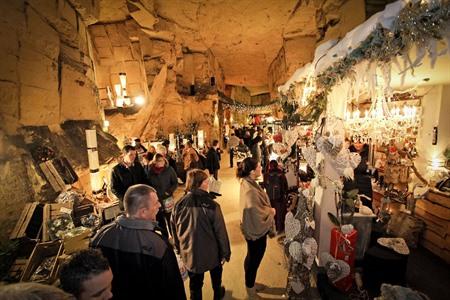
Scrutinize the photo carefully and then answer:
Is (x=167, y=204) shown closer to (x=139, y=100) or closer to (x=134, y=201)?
(x=134, y=201)

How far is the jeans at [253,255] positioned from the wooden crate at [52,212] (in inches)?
116

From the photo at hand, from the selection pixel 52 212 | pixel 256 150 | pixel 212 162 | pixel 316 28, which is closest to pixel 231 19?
pixel 316 28

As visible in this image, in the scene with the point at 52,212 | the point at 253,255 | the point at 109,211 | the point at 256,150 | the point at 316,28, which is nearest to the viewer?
the point at 253,255

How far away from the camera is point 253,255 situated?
128 inches

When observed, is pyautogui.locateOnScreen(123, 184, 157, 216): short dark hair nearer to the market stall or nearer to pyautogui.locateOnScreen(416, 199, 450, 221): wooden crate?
the market stall

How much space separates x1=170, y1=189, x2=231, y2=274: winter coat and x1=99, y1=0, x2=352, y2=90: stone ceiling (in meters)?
9.36

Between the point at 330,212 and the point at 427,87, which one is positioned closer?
the point at 330,212

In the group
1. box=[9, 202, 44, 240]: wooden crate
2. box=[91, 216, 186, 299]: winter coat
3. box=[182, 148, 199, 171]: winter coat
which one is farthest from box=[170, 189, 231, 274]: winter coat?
box=[182, 148, 199, 171]: winter coat

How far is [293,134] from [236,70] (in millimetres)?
15970

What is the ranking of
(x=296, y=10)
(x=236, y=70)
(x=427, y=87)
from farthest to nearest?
(x=236, y=70) < (x=296, y=10) < (x=427, y=87)

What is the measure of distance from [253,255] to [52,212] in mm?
3240

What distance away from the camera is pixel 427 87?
21.7 feet

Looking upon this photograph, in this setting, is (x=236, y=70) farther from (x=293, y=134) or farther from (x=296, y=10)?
(x=293, y=134)

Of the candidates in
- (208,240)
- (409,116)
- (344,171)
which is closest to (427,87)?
(409,116)
